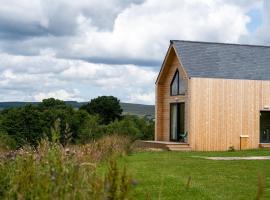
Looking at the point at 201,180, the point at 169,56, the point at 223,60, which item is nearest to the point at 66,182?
the point at 201,180

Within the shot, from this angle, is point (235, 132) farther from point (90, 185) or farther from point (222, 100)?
point (90, 185)

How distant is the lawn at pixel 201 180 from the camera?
9.50 m

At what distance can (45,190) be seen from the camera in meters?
4.21

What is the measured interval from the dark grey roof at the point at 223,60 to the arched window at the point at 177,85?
4.73 ft

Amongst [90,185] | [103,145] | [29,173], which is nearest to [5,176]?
[29,173]

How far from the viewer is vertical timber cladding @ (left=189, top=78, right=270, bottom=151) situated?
24750 millimetres

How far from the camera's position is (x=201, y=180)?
1151 cm

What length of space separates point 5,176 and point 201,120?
17.9 m

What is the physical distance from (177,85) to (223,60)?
8.42 feet

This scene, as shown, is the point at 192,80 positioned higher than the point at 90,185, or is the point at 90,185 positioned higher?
the point at 192,80

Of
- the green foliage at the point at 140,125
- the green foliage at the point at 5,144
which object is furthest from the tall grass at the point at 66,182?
the green foliage at the point at 140,125

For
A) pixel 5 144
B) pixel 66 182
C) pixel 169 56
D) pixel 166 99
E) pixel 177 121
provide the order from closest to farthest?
pixel 66 182, pixel 5 144, pixel 177 121, pixel 169 56, pixel 166 99

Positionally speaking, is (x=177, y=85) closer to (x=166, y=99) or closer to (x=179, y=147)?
(x=166, y=99)

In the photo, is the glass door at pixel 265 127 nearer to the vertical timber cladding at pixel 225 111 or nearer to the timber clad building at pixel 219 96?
the timber clad building at pixel 219 96
